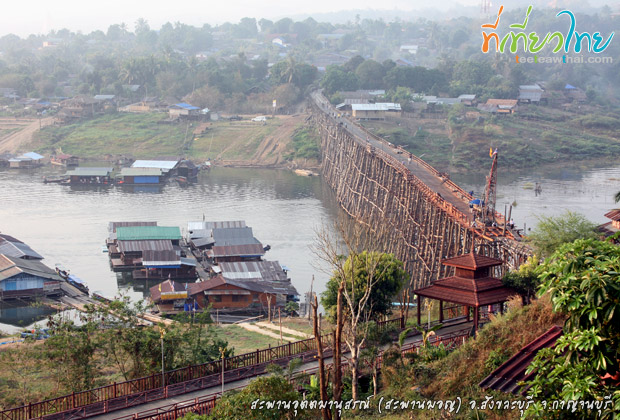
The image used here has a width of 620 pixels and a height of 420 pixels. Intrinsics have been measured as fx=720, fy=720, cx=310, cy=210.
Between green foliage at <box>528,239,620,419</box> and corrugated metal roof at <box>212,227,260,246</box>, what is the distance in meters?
33.7

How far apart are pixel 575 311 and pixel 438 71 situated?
9303 centimetres

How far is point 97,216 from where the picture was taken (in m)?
55.2

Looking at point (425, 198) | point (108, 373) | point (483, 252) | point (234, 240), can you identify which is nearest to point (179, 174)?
point (234, 240)

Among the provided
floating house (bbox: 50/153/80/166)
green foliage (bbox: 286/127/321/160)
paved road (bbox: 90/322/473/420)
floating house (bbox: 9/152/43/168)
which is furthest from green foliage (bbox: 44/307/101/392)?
floating house (bbox: 9/152/43/168)

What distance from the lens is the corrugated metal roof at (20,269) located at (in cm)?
3581

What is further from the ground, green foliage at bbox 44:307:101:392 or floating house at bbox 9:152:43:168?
floating house at bbox 9:152:43:168

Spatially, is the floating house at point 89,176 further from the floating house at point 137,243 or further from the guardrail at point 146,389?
the guardrail at point 146,389

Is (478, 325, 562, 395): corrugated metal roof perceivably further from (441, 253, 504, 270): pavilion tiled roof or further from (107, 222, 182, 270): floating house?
(107, 222, 182, 270): floating house

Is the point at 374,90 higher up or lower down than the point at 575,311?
higher up

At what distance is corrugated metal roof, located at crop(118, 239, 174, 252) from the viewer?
41875 mm

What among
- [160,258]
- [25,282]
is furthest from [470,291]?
[25,282]

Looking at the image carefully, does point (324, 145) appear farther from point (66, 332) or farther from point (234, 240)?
point (66, 332)

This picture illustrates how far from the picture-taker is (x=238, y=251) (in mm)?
41312

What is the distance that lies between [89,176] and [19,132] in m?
24.0
